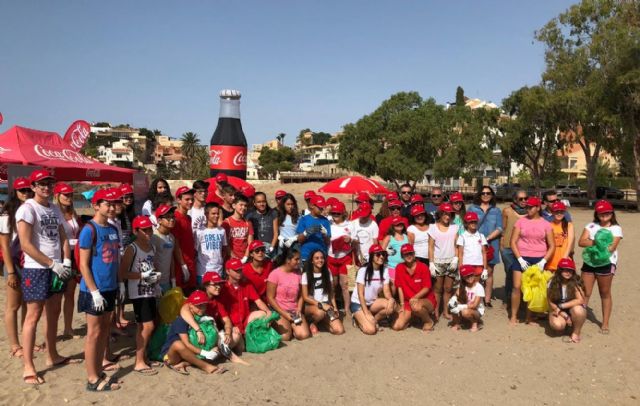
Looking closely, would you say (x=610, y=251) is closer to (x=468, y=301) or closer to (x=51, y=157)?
(x=468, y=301)

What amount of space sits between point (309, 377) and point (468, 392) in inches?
63.8

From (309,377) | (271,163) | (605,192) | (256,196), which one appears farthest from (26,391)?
(271,163)

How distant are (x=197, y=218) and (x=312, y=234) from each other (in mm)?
1612

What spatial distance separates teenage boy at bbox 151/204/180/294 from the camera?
16.2 feet

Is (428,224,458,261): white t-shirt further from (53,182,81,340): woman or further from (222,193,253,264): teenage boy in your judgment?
(53,182,81,340): woman

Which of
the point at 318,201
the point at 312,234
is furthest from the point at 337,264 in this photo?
the point at 318,201

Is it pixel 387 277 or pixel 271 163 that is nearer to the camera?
pixel 387 277

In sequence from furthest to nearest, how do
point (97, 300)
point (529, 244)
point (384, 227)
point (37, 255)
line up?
point (384, 227) → point (529, 244) → point (37, 255) → point (97, 300)

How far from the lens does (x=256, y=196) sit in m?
6.68

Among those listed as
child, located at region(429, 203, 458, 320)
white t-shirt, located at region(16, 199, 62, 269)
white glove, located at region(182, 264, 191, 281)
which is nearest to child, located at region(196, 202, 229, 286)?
white glove, located at region(182, 264, 191, 281)

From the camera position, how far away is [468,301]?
649 centimetres

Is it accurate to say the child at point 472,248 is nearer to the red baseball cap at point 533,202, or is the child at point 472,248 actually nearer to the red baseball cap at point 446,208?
the red baseball cap at point 446,208

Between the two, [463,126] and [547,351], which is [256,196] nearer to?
[547,351]

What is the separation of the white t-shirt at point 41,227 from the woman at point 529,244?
18.9ft
